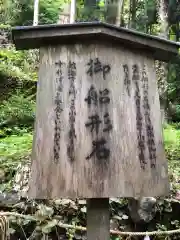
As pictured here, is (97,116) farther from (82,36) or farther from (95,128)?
(82,36)

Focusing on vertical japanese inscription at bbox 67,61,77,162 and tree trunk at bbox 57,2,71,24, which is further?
tree trunk at bbox 57,2,71,24

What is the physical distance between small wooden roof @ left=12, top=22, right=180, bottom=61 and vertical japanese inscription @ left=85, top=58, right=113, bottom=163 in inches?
7.7

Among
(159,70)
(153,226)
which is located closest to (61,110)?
(153,226)

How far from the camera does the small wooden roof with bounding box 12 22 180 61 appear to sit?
107 inches

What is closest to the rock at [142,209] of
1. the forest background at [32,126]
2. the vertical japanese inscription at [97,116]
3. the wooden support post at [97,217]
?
the forest background at [32,126]

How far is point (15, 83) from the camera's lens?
898 cm

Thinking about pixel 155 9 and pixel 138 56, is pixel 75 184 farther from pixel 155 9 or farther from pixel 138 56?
pixel 155 9

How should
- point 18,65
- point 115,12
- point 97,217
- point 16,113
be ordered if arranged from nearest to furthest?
point 97,217 < point 16,113 < point 115,12 < point 18,65

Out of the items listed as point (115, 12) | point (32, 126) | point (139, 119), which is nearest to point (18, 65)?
point (115, 12)

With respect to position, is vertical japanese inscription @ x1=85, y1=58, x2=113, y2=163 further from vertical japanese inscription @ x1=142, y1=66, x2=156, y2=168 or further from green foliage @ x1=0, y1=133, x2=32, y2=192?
green foliage @ x1=0, y1=133, x2=32, y2=192

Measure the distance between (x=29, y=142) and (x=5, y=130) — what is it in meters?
1.38

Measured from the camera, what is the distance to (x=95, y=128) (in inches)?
Result: 107

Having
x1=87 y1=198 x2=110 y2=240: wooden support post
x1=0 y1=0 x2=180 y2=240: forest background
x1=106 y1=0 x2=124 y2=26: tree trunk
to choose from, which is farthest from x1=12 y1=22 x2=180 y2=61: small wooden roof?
x1=106 y1=0 x2=124 y2=26: tree trunk

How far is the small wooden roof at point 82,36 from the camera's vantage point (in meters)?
2.72
